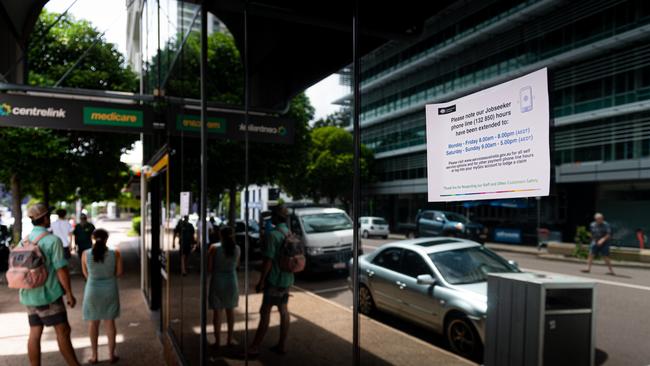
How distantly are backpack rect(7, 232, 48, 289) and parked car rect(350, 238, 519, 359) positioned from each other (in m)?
4.10

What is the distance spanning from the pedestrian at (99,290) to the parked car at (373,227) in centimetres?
433

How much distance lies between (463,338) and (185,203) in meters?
4.57

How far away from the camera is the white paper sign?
548cm

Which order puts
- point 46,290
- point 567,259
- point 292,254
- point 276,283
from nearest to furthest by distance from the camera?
1. point 567,259
2. point 292,254
3. point 276,283
4. point 46,290

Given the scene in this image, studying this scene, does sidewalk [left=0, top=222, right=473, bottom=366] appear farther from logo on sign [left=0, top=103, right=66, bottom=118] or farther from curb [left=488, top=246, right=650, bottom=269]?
logo on sign [left=0, top=103, right=66, bottom=118]

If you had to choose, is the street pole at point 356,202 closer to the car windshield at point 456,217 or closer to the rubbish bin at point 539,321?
the car windshield at point 456,217

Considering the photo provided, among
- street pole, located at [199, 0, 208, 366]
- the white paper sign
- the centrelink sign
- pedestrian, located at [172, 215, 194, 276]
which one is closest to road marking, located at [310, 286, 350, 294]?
street pole, located at [199, 0, 208, 366]

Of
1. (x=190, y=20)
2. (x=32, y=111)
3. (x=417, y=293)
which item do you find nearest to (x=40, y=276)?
(x=32, y=111)

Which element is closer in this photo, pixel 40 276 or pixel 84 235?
pixel 40 276

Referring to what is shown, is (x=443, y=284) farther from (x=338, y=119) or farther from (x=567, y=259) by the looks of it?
(x=338, y=119)

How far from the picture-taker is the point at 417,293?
1759 millimetres

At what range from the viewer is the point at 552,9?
4.19 ft

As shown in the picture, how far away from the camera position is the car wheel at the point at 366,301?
6.75 ft

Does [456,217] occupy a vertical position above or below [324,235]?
above
